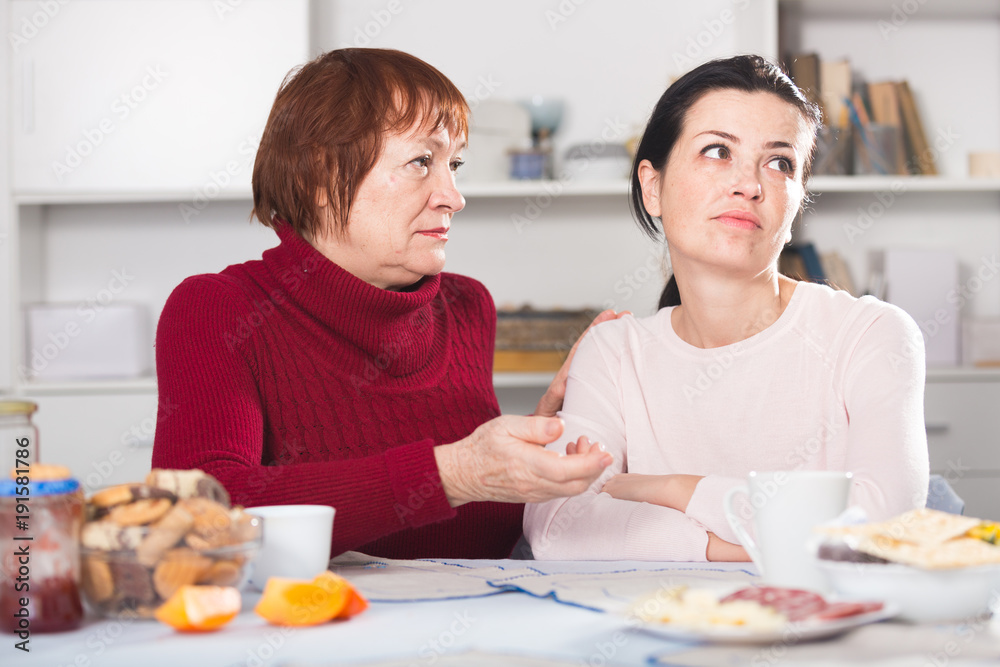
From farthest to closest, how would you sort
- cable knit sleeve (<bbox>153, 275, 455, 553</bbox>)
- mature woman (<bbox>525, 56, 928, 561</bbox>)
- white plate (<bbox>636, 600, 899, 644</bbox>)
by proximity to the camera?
mature woman (<bbox>525, 56, 928, 561</bbox>)
cable knit sleeve (<bbox>153, 275, 455, 553</bbox>)
white plate (<bbox>636, 600, 899, 644</bbox>)

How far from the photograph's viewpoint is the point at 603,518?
1.17 metres

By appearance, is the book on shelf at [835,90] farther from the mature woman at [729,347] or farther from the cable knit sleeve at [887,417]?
the cable knit sleeve at [887,417]

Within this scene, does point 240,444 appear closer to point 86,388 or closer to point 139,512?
point 139,512

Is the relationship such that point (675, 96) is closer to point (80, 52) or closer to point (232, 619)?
point (232, 619)

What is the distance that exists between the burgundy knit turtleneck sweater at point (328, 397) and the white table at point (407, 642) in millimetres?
249

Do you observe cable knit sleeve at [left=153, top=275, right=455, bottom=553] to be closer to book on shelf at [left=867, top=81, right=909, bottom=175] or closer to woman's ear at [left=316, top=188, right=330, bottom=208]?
woman's ear at [left=316, top=188, right=330, bottom=208]

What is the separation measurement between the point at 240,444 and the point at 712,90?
89cm

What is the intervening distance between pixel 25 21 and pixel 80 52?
177 mm

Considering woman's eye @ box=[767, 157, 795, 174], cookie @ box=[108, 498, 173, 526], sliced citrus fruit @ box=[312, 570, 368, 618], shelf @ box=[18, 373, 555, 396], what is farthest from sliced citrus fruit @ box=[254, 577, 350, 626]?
shelf @ box=[18, 373, 555, 396]

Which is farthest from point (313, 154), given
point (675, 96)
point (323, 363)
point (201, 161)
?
point (201, 161)

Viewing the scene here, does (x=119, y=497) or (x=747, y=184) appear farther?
(x=747, y=184)

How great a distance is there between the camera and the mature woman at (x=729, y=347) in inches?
48.2

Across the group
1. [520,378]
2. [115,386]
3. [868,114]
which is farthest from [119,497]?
[868,114]

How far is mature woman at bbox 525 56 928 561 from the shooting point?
122 centimetres
